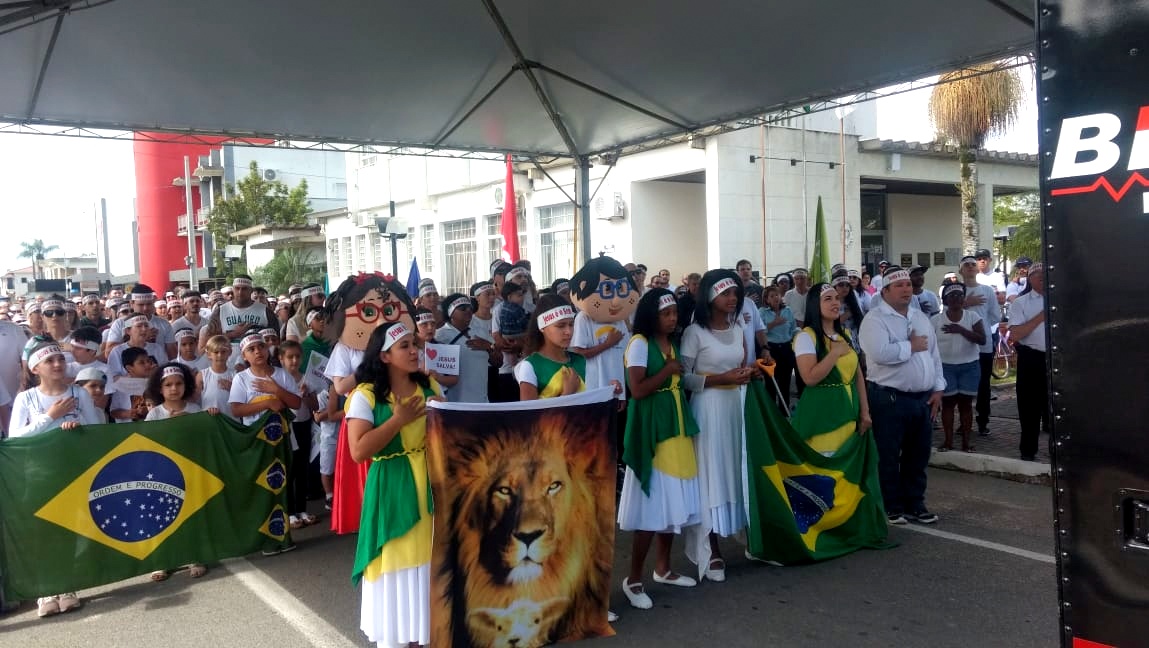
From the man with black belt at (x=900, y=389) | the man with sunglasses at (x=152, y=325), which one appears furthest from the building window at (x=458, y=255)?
the man with black belt at (x=900, y=389)

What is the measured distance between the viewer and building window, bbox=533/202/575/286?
76.8 ft

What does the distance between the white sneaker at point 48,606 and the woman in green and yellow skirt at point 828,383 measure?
16.5ft

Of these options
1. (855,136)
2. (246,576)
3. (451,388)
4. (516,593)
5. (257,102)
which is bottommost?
(246,576)

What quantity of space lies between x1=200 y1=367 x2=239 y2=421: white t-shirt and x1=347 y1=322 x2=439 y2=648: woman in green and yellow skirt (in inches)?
119

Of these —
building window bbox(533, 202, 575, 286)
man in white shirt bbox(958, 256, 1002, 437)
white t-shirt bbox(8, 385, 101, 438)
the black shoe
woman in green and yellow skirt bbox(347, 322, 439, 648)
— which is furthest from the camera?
building window bbox(533, 202, 575, 286)

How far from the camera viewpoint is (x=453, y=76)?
10125 mm

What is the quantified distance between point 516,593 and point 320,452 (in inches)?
138

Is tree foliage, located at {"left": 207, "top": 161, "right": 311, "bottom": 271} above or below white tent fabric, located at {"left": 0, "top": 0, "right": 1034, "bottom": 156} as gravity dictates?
above

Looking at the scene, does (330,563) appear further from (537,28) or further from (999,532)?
(537,28)

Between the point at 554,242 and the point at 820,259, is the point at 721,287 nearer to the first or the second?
the point at 820,259

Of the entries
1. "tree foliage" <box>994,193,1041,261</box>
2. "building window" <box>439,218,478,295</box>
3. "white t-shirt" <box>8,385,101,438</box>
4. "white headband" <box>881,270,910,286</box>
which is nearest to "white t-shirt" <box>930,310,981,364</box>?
"white headband" <box>881,270,910,286</box>

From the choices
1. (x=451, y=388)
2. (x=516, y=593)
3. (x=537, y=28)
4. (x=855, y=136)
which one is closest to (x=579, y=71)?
(x=537, y=28)

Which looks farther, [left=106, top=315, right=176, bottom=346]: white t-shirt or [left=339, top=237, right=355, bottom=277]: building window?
[left=339, top=237, right=355, bottom=277]: building window

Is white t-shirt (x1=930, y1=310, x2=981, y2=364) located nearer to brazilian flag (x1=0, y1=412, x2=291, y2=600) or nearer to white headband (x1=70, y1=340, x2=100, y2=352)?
brazilian flag (x1=0, y1=412, x2=291, y2=600)
